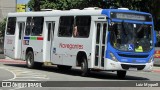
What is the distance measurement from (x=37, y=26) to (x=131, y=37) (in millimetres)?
7076

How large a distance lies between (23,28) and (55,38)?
4083mm

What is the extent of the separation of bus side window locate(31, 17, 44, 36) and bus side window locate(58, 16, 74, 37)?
207cm

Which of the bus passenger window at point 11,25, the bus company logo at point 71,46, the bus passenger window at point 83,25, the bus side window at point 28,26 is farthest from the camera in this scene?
the bus passenger window at point 11,25

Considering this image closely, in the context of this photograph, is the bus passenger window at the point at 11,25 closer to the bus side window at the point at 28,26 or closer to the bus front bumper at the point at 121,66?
the bus side window at the point at 28,26

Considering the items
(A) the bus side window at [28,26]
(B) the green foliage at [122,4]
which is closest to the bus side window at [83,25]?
(A) the bus side window at [28,26]

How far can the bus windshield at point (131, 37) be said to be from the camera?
782 inches

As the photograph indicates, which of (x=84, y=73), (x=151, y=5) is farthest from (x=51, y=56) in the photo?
(x=151, y=5)

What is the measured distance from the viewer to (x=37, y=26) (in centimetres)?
2541

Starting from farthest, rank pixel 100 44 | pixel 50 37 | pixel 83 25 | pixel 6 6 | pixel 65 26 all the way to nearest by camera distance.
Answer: pixel 6 6 → pixel 50 37 → pixel 65 26 → pixel 83 25 → pixel 100 44

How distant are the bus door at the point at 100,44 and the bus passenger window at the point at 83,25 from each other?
0.66 metres

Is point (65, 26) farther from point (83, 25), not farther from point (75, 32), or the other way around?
point (83, 25)

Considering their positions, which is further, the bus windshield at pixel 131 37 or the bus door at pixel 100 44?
the bus door at pixel 100 44

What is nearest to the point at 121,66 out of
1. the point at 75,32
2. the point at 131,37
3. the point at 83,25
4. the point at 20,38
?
the point at 131,37

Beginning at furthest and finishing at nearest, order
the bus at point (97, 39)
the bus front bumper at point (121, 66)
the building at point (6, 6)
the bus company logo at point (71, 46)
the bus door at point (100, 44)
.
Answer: the building at point (6, 6), the bus company logo at point (71, 46), the bus door at point (100, 44), the bus at point (97, 39), the bus front bumper at point (121, 66)
